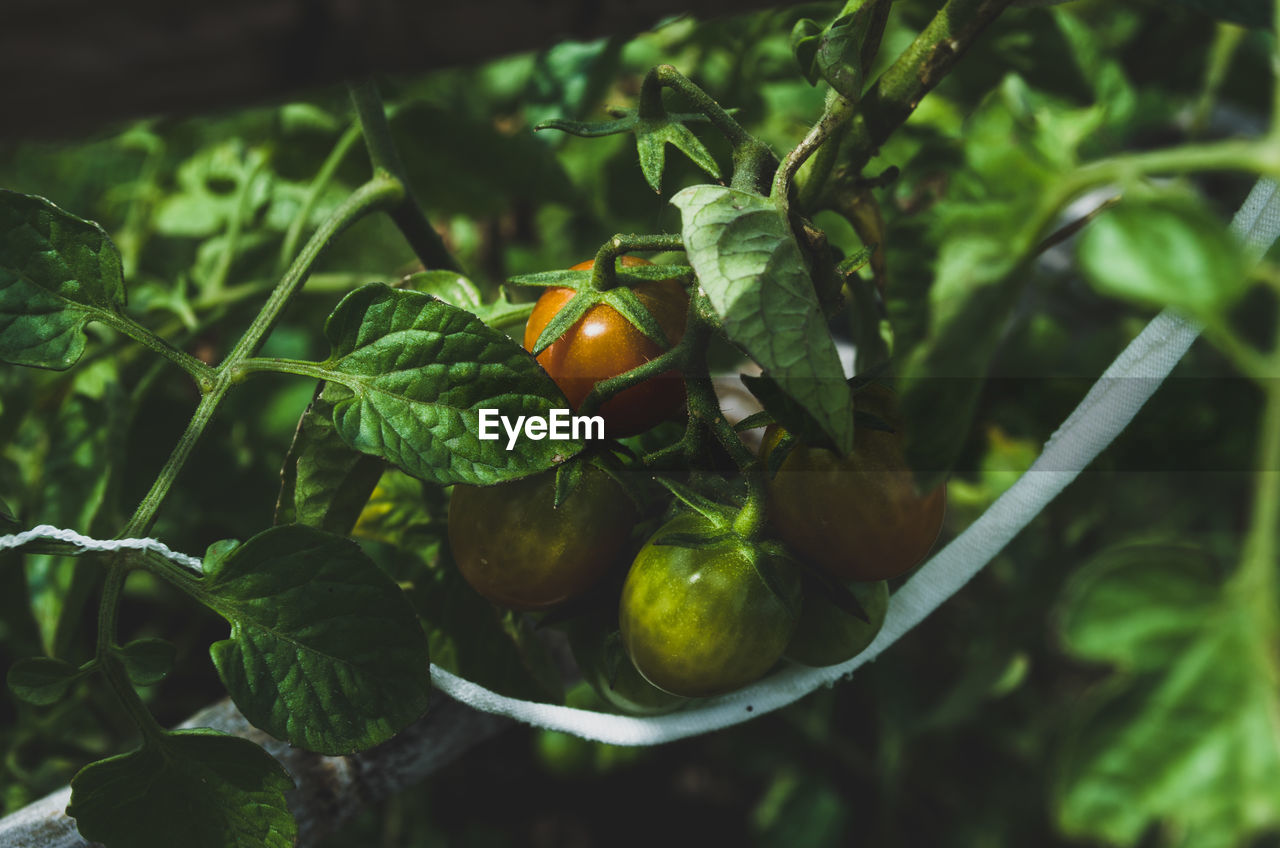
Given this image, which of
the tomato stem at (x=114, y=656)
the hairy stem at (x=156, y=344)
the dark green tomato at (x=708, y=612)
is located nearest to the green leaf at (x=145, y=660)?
the tomato stem at (x=114, y=656)

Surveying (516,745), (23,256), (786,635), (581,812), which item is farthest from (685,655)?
(581,812)

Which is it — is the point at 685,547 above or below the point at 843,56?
below

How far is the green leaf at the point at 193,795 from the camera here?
490 mm

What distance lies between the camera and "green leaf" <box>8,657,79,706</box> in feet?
1.57

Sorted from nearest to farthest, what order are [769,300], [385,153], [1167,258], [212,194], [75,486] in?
1. [1167,258]
2. [769,300]
3. [385,153]
4. [75,486]
5. [212,194]

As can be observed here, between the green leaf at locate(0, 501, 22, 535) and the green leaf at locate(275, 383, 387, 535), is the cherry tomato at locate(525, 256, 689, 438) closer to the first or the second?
the green leaf at locate(275, 383, 387, 535)

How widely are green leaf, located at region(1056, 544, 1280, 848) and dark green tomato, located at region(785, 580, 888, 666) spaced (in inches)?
8.6

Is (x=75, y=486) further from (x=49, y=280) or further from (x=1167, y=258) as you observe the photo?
(x=1167, y=258)

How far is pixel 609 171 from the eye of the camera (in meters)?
0.97

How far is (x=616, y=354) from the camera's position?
1.60 feet

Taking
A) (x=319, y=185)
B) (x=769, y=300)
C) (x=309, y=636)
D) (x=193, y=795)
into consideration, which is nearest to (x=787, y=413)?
(x=769, y=300)

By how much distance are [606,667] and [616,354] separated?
0.19m

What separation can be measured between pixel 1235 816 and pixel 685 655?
0.81 feet

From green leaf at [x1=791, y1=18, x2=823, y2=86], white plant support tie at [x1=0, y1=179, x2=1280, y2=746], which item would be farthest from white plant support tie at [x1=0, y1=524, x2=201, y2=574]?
green leaf at [x1=791, y1=18, x2=823, y2=86]
